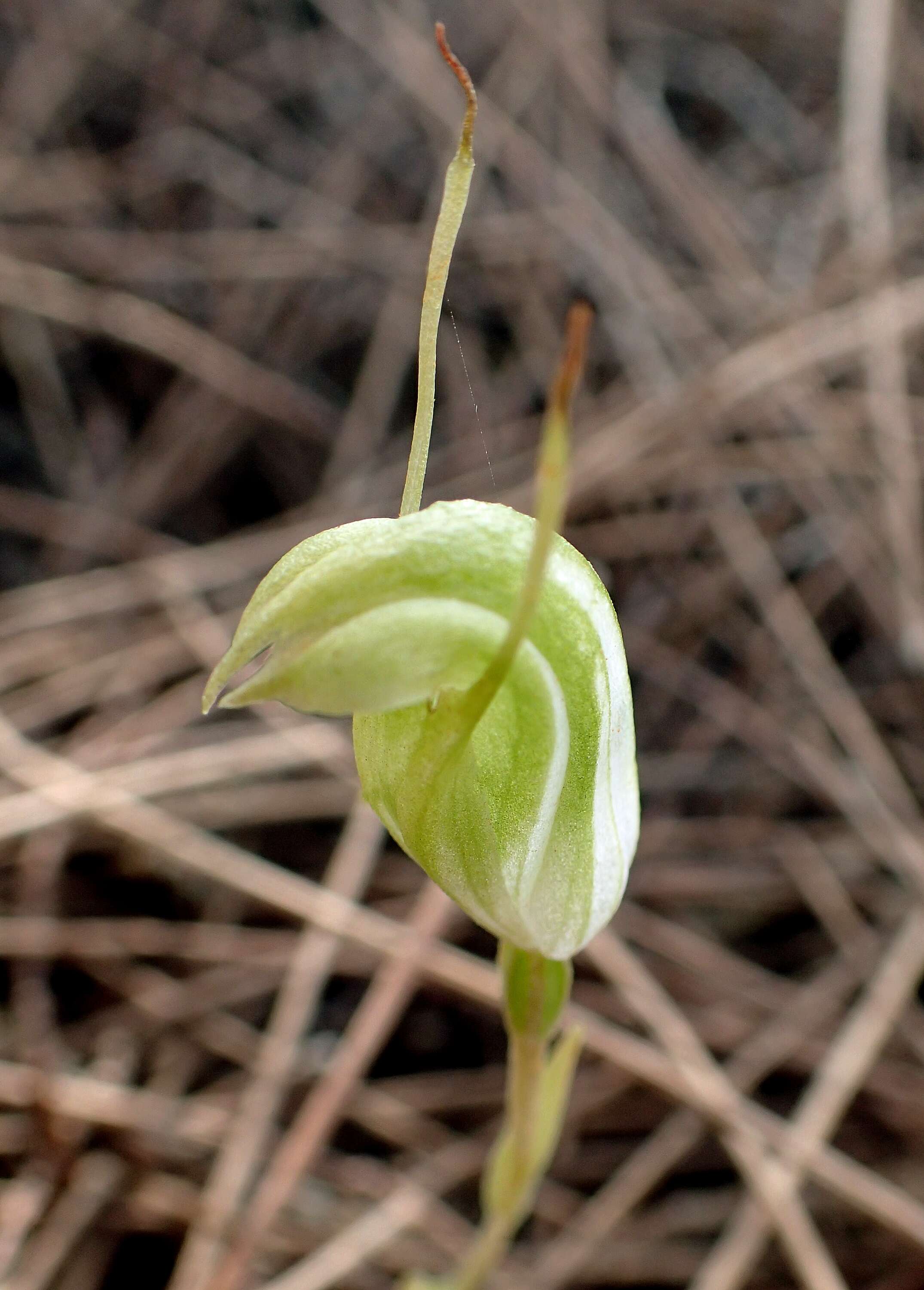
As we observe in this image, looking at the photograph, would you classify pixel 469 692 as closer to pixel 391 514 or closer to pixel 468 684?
pixel 468 684

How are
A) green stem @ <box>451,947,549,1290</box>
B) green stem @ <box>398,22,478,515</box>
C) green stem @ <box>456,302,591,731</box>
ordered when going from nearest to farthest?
green stem @ <box>456,302,591,731</box>
green stem @ <box>398,22,478,515</box>
green stem @ <box>451,947,549,1290</box>

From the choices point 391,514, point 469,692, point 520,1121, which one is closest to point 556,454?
point 469,692

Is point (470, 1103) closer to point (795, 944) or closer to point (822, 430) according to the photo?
point (795, 944)

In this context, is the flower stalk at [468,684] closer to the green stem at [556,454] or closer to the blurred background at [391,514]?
the green stem at [556,454]

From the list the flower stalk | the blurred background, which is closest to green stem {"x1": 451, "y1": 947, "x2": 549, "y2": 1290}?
the flower stalk

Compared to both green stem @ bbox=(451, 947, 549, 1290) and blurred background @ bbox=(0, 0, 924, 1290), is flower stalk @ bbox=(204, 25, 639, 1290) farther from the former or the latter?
blurred background @ bbox=(0, 0, 924, 1290)

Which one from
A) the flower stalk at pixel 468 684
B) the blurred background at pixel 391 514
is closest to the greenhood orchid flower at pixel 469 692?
the flower stalk at pixel 468 684
